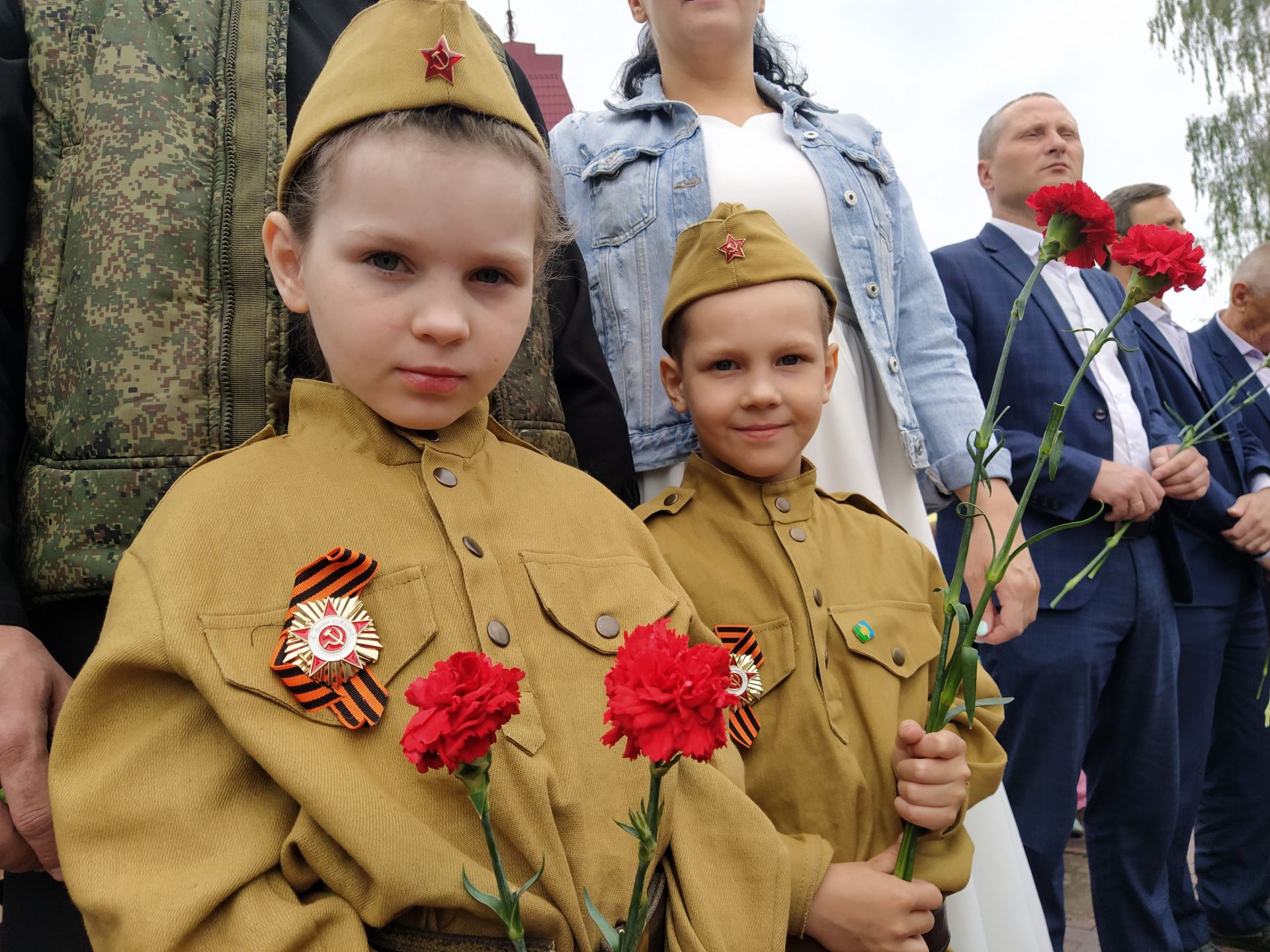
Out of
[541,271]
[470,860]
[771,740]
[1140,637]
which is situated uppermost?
[541,271]

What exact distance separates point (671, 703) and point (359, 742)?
48cm

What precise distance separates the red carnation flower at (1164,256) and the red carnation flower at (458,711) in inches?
38.3

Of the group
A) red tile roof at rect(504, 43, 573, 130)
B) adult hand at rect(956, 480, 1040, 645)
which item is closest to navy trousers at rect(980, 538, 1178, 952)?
adult hand at rect(956, 480, 1040, 645)

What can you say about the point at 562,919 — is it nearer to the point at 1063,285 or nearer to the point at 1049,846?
the point at 1049,846

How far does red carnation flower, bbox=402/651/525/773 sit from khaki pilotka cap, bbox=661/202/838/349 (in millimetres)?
1153

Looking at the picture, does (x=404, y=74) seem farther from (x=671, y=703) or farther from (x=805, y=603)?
(x=805, y=603)

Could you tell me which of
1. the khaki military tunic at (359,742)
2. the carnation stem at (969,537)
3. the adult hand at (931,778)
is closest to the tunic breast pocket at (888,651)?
the adult hand at (931,778)

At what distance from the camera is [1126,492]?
9.82 feet

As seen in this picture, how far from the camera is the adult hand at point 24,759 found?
115 centimetres

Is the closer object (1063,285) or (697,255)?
(697,255)

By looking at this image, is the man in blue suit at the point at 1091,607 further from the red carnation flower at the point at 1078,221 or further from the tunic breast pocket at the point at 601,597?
the tunic breast pocket at the point at 601,597

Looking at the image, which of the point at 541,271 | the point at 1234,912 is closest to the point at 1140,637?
the point at 1234,912

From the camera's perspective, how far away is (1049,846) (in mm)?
3045

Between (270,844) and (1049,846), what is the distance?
2.68 meters
